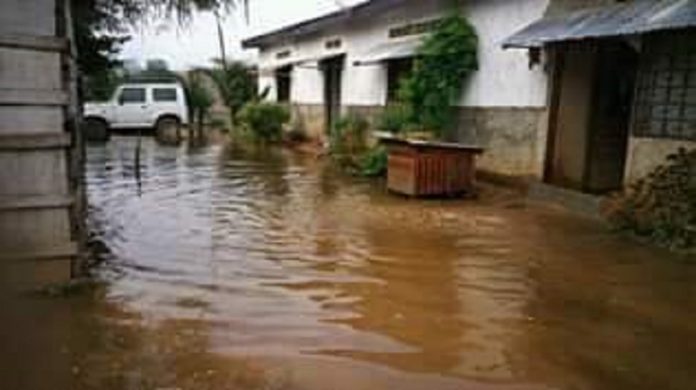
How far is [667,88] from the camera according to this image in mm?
10328

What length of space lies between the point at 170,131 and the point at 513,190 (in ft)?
57.8

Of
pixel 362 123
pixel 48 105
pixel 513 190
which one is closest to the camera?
pixel 48 105

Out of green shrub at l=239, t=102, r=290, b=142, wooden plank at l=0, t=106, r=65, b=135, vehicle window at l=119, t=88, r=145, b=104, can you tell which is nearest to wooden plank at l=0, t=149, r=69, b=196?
wooden plank at l=0, t=106, r=65, b=135

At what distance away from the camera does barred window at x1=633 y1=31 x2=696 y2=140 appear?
391 inches

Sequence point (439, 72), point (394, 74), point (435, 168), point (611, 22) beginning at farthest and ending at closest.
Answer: point (394, 74), point (439, 72), point (435, 168), point (611, 22)

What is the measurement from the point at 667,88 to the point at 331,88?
1598 centimetres

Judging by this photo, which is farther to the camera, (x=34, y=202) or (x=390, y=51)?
(x=390, y=51)

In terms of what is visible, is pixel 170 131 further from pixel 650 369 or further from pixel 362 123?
pixel 650 369

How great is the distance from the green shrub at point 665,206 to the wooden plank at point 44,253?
20.1ft

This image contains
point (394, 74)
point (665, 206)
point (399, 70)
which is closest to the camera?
point (665, 206)

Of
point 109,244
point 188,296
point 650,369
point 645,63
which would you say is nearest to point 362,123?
point 645,63

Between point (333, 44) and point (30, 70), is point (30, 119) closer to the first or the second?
point (30, 70)

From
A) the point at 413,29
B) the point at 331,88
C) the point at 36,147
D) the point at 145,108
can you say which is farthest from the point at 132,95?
the point at 36,147

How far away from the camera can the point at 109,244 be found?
8.66 meters
